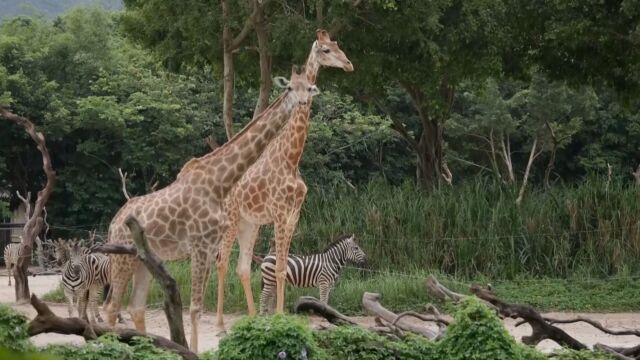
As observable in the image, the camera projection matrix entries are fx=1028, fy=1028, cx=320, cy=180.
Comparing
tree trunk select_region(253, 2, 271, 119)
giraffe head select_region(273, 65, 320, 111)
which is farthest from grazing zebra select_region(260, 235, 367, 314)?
giraffe head select_region(273, 65, 320, 111)

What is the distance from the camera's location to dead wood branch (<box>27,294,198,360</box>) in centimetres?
595

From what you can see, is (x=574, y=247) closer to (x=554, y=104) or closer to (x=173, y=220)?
(x=173, y=220)

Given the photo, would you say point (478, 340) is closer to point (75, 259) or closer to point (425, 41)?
point (75, 259)

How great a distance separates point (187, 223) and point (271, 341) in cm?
227

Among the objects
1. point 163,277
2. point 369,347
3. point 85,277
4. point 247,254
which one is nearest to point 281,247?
point 247,254

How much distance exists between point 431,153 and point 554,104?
710 cm

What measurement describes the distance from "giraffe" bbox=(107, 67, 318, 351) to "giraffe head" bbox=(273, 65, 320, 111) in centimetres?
70

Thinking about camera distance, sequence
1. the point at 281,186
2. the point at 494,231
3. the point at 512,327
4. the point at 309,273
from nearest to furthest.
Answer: the point at 281,186 → the point at 512,327 → the point at 309,273 → the point at 494,231

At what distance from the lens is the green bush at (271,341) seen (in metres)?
5.60

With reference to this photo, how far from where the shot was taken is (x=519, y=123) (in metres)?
29.5

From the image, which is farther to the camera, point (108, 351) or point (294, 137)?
point (294, 137)

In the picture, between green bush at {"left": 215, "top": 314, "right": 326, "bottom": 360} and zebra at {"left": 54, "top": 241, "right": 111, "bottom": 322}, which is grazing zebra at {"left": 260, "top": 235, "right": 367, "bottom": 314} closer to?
zebra at {"left": 54, "top": 241, "right": 111, "bottom": 322}

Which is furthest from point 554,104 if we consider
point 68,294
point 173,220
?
point 173,220

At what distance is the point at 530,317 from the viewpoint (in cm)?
675
